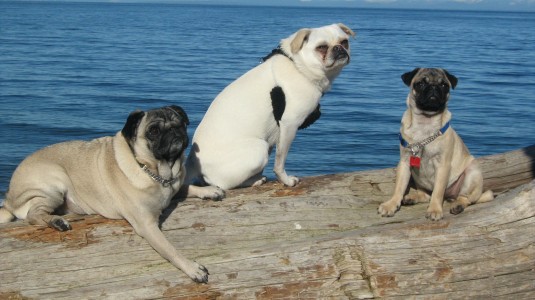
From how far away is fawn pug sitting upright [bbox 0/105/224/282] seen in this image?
6438mm

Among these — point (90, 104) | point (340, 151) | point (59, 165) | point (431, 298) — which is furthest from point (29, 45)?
point (431, 298)

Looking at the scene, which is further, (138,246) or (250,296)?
(138,246)

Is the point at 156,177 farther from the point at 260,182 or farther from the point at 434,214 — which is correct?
the point at 434,214

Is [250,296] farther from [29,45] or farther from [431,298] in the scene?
[29,45]

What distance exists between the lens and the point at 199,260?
609 centimetres

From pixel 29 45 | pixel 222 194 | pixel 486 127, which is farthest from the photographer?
pixel 29 45

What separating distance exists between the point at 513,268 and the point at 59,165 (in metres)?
4.35

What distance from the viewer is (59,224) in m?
6.42

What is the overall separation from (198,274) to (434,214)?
2273 millimetres

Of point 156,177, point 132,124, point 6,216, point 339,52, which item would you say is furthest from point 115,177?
point 339,52

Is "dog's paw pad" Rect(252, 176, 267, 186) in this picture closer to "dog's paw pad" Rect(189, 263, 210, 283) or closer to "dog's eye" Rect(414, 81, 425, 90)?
"dog's eye" Rect(414, 81, 425, 90)

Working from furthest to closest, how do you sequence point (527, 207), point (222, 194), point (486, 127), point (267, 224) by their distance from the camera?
point (486, 127), point (222, 194), point (267, 224), point (527, 207)

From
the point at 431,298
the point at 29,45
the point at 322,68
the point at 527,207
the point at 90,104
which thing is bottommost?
the point at 29,45

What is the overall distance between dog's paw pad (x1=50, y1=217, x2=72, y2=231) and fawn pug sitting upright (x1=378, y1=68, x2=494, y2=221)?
3.01 m
